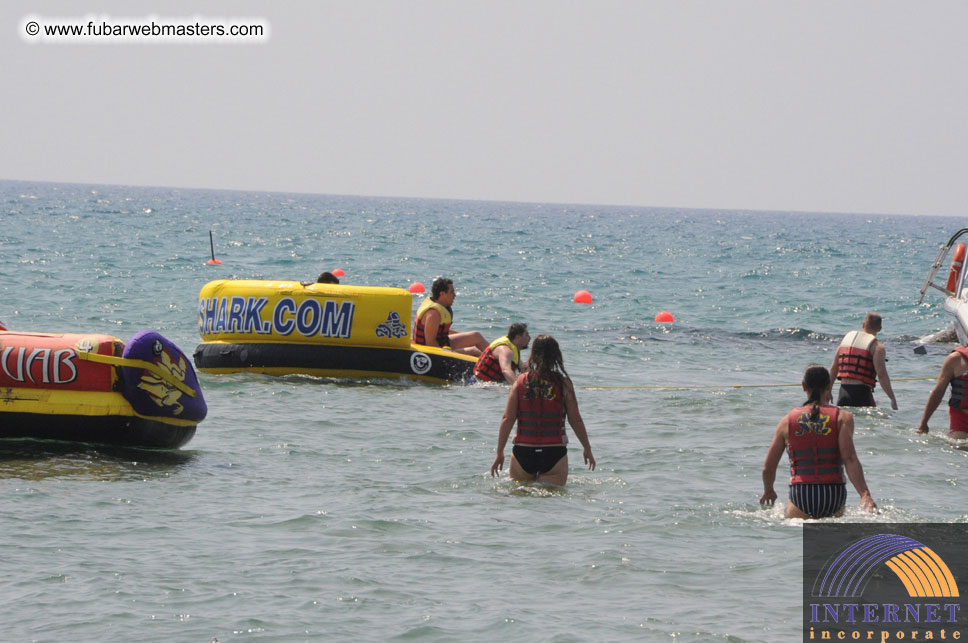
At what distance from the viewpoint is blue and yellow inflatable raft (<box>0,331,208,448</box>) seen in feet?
30.2

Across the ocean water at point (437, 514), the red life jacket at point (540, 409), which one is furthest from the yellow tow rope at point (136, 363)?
the red life jacket at point (540, 409)

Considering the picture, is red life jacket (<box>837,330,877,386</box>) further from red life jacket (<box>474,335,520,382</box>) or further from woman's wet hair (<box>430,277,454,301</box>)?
woman's wet hair (<box>430,277,454,301</box>)

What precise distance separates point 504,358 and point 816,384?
5.71m

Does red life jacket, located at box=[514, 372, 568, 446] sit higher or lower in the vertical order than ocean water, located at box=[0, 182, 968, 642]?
higher

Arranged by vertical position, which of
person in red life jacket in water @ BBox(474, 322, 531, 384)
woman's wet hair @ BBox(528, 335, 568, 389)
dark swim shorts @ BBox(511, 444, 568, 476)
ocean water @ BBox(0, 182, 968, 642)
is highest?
woman's wet hair @ BBox(528, 335, 568, 389)

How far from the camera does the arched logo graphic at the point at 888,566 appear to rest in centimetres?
654

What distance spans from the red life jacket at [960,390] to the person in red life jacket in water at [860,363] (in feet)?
3.54

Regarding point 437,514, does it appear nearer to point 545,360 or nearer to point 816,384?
point 545,360

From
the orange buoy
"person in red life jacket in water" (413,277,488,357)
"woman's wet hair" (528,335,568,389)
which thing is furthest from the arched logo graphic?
the orange buoy

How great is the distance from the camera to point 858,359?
38.8ft

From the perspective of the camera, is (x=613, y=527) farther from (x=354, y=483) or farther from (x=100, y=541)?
(x=100, y=541)

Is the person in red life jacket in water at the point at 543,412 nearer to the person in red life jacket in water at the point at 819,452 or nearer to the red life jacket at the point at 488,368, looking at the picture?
the person in red life jacket in water at the point at 819,452

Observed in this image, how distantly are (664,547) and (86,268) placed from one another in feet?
92.5

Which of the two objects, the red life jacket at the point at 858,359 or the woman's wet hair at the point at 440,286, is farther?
the woman's wet hair at the point at 440,286
